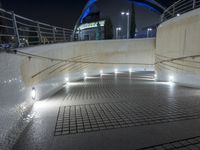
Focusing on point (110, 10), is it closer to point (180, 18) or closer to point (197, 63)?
point (180, 18)

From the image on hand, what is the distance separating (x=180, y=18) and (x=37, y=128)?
21.4 ft

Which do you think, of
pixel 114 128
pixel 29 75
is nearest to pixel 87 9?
pixel 29 75

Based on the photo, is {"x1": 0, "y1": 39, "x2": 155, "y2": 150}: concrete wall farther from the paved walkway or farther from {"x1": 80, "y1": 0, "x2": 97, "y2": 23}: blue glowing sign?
{"x1": 80, "y1": 0, "x2": 97, "y2": 23}: blue glowing sign

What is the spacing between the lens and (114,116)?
2.44 m

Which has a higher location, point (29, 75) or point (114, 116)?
point (29, 75)

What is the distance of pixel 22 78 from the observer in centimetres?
261

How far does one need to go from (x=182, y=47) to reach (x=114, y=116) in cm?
490

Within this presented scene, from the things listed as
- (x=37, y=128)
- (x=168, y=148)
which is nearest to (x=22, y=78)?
(x=37, y=128)

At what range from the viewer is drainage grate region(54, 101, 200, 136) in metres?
2.10

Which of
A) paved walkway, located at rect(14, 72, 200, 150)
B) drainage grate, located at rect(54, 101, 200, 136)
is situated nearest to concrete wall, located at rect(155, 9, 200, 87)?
paved walkway, located at rect(14, 72, 200, 150)

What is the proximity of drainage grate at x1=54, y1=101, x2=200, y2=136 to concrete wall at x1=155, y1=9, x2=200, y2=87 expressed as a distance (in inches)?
115

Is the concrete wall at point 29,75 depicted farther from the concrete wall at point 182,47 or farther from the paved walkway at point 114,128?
the concrete wall at point 182,47

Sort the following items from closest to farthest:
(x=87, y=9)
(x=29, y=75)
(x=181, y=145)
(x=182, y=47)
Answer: (x=181, y=145), (x=29, y=75), (x=182, y=47), (x=87, y=9)

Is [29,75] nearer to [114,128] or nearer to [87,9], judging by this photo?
[114,128]
